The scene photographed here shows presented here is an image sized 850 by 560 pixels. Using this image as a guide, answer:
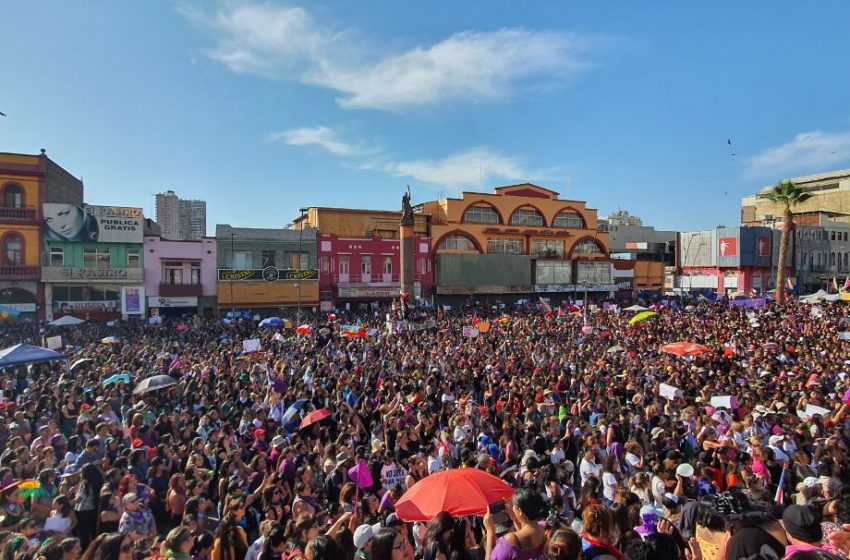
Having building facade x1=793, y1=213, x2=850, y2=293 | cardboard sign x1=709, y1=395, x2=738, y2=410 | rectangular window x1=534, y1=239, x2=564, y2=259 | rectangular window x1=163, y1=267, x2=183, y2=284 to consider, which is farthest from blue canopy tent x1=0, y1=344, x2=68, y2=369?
building facade x1=793, y1=213, x2=850, y2=293

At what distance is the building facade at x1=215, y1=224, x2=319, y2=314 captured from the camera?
39.8 metres

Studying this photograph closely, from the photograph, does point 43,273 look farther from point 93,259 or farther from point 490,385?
point 490,385

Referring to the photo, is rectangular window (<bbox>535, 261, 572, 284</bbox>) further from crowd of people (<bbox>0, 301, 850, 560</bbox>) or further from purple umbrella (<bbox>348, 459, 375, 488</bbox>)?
purple umbrella (<bbox>348, 459, 375, 488</bbox>)

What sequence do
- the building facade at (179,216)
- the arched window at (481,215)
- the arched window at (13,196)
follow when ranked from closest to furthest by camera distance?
the arched window at (13,196) → the arched window at (481,215) → the building facade at (179,216)

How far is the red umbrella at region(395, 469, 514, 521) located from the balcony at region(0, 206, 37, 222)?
37.4 metres

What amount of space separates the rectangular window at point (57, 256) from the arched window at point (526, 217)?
35709 millimetres

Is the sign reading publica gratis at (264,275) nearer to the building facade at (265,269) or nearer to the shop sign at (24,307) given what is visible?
the building facade at (265,269)

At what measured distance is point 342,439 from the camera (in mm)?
8805

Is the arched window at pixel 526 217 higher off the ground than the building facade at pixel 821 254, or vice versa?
the arched window at pixel 526 217

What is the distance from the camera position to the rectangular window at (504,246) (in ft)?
169

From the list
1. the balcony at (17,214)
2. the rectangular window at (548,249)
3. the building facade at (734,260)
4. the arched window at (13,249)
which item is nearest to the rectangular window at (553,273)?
the rectangular window at (548,249)

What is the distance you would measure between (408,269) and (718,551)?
31313 mm

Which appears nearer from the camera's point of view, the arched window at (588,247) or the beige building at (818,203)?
the arched window at (588,247)

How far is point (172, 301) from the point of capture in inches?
1495
